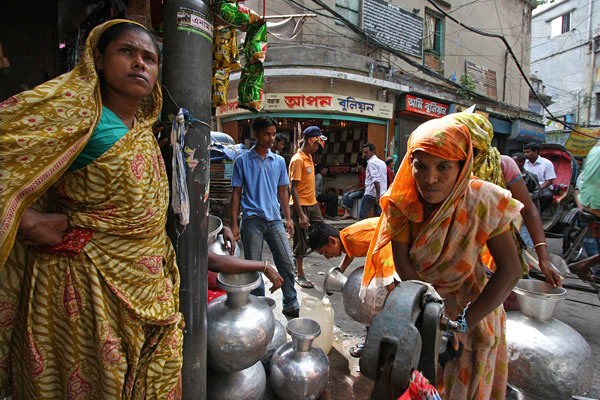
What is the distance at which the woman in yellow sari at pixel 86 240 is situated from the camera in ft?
3.33

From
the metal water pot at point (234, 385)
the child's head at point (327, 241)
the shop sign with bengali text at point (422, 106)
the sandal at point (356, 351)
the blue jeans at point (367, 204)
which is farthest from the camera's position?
the shop sign with bengali text at point (422, 106)

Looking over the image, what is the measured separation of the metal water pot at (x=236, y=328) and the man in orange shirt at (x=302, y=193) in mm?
2575

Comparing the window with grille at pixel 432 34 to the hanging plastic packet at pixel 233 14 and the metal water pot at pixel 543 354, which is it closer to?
the hanging plastic packet at pixel 233 14

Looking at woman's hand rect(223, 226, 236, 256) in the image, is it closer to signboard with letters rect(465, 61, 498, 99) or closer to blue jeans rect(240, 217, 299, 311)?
blue jeans rect(240, 217, 299, 311)

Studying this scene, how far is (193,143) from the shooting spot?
1.45 m

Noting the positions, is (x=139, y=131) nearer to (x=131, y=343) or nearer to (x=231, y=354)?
(x=131, y=343)

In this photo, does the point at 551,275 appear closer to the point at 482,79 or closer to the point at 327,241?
the point at 327,241

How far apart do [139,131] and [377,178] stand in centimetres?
522

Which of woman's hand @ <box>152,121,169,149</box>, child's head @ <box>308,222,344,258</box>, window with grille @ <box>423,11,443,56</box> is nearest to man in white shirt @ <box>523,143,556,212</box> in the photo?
child's head @ <box>308,222,344,258</box>

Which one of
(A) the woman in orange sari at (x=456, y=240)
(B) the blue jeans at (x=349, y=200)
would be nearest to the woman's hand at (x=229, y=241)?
(A) the woman in orange sari at (x=456, y=240)

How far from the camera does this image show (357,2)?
10.4m

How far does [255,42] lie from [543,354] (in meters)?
2.64

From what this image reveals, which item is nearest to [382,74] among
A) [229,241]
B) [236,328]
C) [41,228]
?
[229,241]

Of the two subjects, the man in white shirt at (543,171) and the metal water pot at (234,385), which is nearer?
the metal water pot at (234,385)
